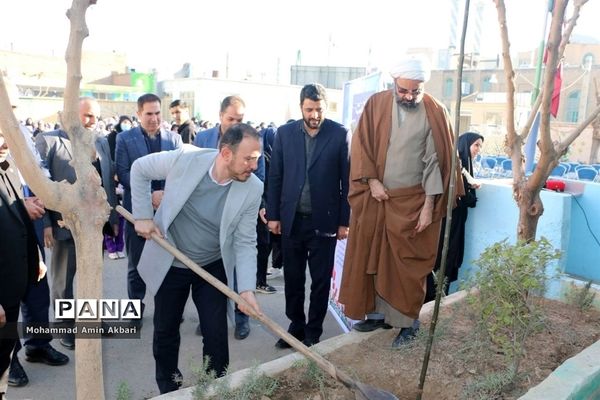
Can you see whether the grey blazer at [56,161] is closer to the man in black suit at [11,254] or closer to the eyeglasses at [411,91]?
the man in black suit at [11,254]

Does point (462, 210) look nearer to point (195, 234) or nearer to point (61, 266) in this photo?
point (195, 234)

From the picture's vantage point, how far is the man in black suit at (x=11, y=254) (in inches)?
104

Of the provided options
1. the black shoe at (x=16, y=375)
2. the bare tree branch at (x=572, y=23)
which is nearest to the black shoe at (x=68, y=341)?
the black shoe at (x=16, y=375)

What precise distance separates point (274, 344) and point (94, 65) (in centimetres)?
5929

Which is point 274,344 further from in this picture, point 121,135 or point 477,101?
point 477,101

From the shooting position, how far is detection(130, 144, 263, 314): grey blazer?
9.04 ft

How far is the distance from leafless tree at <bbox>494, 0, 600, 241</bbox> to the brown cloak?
0.74 m

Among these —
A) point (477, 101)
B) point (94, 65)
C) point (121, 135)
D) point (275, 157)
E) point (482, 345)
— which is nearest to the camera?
point (482, 345)

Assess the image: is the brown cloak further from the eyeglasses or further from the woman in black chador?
the woman in black chador

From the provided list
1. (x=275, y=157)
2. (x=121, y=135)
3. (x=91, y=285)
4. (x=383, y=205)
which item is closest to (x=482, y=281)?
(x=383, y=205)

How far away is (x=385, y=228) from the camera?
130 inches

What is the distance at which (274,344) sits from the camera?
158 inches

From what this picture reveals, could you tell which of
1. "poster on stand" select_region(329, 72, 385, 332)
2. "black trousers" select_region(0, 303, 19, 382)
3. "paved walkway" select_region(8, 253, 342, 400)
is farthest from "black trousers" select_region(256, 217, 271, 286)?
"black trousers" select_region(0, 303, 19, 382)

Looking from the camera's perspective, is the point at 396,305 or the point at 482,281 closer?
the point at 482,281
